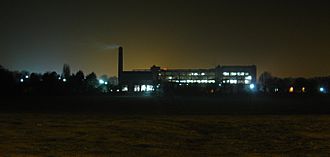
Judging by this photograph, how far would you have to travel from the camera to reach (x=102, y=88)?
196500 mm

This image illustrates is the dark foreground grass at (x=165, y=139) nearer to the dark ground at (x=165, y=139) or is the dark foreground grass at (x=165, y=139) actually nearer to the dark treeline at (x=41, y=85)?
the dark ground at (x=165, y=139)

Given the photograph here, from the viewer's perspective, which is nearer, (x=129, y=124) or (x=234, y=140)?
(x=234, y=140)

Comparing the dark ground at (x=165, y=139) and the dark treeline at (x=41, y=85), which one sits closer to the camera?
the dark ground at (x=165, y=139)

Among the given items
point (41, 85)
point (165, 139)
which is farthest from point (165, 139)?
point (41, 85)

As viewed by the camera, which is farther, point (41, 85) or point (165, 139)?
point (41, 85)

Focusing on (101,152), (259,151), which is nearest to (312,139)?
(259,151)

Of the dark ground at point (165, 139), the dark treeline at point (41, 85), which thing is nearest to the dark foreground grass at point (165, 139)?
the dark ground at point (165, 139)

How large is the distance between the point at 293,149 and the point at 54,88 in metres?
123

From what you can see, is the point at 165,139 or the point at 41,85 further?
the point at 41,85

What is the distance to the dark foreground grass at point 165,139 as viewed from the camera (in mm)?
17234

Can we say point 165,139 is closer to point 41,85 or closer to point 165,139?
point 165,139

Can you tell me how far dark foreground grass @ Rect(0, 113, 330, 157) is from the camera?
1723 cm

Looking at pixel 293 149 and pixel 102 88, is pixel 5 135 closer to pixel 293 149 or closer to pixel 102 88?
pixel 293 149

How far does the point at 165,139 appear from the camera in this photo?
21.1 meters
